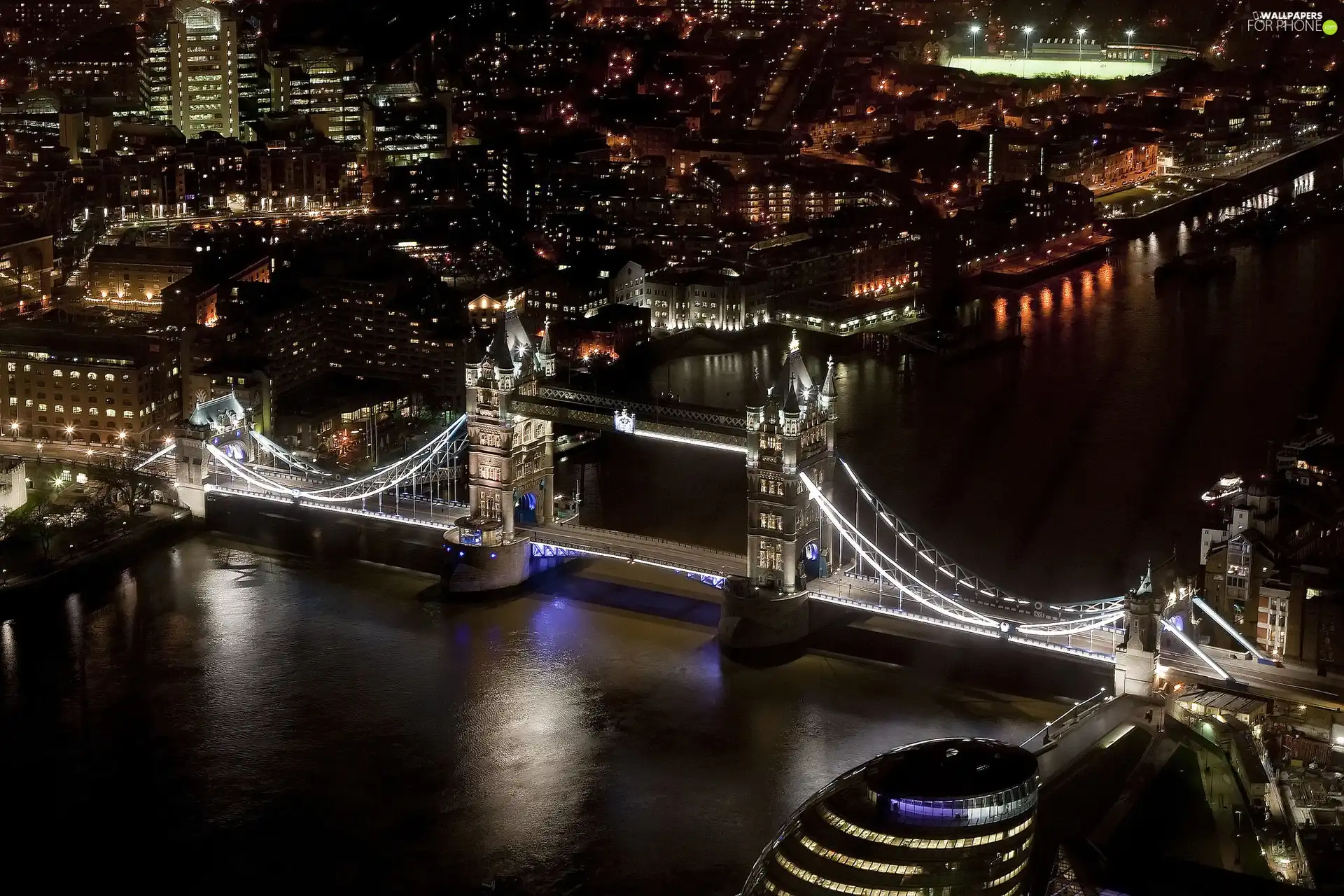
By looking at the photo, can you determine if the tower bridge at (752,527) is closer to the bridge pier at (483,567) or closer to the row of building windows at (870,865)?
the bridge pier at (483,567)

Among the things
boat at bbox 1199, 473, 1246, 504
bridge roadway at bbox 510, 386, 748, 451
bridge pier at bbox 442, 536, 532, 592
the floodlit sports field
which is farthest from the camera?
the floodlit sports field

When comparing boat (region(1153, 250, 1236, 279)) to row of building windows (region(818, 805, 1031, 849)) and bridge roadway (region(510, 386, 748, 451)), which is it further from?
row of building windows (region(818, 805, 1031, 849))

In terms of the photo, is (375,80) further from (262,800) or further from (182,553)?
(262,800)

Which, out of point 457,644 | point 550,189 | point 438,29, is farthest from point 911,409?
point 438,29

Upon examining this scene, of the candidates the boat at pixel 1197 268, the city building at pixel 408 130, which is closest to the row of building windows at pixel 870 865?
the boat at pixel 1197 268

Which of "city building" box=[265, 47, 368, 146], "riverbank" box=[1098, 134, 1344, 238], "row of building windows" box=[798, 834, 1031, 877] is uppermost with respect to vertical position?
"city building" box=[265, 47, 368, 146]

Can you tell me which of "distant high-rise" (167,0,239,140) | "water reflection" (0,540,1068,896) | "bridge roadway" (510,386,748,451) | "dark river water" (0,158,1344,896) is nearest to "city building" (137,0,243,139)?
"distant high-rise" (167,0,239,140)

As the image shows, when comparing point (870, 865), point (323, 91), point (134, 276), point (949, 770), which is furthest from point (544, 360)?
point (323, 91)
